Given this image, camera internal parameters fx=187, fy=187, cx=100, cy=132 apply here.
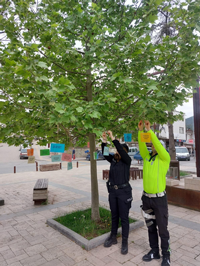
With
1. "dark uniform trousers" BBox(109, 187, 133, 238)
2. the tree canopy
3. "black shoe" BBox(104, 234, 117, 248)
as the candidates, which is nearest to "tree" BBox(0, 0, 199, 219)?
the tree canopy

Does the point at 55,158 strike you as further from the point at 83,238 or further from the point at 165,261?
the point at 165,261

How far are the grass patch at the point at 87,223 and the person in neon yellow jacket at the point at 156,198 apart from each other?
1.18m

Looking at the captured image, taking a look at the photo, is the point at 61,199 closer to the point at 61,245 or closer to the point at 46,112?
the point at 61,245

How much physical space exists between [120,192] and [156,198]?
682mm

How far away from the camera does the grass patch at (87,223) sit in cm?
402

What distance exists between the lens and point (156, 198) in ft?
10.0

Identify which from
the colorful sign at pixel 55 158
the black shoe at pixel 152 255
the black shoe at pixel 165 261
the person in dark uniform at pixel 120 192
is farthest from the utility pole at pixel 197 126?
the colorful sign at pixel 55 158

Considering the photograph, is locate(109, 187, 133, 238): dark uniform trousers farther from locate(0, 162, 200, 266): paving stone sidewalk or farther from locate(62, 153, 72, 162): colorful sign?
locate(62, 153, 72, 162): colorful sign

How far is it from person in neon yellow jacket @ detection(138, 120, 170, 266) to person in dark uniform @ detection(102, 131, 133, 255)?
0.36 meters

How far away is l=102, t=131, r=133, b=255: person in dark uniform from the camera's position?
3.45 m

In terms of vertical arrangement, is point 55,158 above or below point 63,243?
above

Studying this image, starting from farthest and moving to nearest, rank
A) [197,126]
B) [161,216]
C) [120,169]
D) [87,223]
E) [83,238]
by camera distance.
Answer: [197,126] < [87,223] < [83,238] < [120,169] < [161,216]

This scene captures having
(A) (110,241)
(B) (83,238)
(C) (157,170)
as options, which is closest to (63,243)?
(B) (83,238)

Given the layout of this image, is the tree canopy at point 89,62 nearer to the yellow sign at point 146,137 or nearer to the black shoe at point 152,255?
the yellow sign at point 146,137
